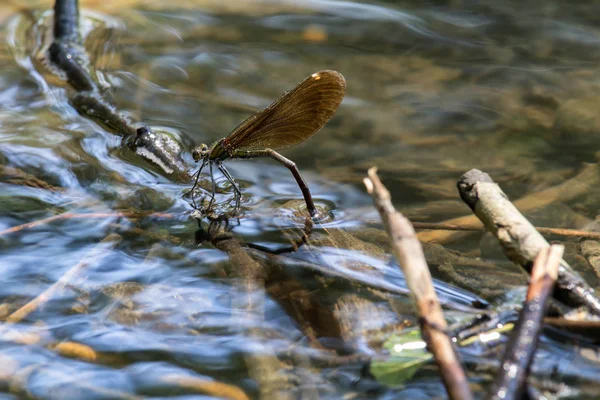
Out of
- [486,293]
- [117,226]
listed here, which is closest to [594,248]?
[486,293]

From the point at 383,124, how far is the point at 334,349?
290cm

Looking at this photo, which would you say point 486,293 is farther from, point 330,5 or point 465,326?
point 330,5

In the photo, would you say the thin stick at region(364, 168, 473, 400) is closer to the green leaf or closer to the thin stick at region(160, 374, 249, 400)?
the green leaf

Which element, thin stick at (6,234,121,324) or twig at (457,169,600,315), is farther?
thin stick at (6,234,121,324)

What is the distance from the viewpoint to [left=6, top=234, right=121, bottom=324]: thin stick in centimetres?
252

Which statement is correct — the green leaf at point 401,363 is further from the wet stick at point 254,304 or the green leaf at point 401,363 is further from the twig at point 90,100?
the twig at point 90,100

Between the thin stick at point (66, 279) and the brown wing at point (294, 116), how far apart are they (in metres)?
0.85

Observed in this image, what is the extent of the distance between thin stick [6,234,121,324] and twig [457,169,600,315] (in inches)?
65.3

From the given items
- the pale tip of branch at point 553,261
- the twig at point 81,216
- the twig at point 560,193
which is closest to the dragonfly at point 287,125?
the twig at point 81,216

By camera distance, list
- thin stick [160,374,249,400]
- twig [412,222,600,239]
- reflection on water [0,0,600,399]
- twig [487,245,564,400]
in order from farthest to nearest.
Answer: twig [412,222,600,239] → reflection on water [0,0,600,399] → thin stick [160,374,249,400] → twig [487,245,564,400]

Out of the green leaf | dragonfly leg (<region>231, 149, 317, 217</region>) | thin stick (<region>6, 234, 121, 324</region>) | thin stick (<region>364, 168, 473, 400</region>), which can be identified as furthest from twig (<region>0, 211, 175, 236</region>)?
thin stick (<region>364, 168, 473, 400</region>)

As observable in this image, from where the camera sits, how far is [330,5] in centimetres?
676

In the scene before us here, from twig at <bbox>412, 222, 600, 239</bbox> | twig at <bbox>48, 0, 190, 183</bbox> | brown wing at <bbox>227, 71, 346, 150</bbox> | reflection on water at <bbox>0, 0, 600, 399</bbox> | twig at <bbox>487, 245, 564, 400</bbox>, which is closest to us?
twig at <bbox>487, 245, 564, 400</bbox>

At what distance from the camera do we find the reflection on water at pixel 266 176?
7.49 ft
